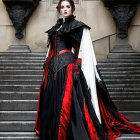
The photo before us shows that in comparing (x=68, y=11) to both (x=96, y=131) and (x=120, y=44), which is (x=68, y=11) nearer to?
(x=96, y=131)

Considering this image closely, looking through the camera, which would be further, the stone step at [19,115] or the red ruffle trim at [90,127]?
the stone step at [19,115]

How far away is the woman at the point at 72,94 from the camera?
3.11 m

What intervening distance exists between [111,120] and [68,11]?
4.95 feet

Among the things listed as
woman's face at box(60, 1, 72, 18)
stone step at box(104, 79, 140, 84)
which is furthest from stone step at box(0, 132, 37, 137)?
stone step at box(104, 79, 140, 84)

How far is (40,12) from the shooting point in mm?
7559

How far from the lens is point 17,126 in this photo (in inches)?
154

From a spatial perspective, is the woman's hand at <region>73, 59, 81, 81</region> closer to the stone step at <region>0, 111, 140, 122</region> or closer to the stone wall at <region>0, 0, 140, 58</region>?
the stone step at <region>0, 111, 140, 122</region>

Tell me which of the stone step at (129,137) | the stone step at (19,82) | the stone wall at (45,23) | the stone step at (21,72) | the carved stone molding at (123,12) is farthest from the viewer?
the stone wall at (45,23)

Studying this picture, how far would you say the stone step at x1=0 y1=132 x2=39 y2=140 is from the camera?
11.7 ft

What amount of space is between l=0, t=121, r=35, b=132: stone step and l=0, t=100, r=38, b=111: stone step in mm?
391

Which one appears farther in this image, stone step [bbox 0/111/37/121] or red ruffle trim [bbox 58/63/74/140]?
stone step [bbox 0/111/37/121]

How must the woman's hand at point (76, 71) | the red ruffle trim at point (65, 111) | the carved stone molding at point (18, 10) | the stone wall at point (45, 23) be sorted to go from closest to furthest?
the red ruffle trim at point (65, 111) < the woman's hand at point (76, 71) < the carved stone molding at point (18, 10) < the stone wall at point (45, 23)

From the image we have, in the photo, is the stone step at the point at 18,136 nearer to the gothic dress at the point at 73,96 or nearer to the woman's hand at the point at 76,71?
the gothic dress at the point at 73,96

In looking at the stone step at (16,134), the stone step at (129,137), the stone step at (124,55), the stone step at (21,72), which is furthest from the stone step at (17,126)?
the stone step at (124,55)
